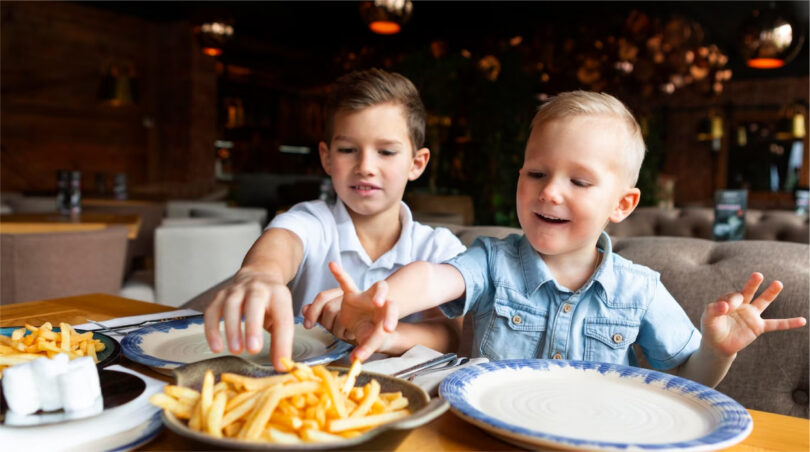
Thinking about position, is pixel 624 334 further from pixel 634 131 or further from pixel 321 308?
pixel 321 308

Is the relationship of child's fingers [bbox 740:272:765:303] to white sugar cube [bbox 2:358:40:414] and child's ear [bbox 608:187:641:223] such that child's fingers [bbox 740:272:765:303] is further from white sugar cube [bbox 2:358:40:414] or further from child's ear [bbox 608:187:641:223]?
white sugar cube [bbox 2:358:40:414]

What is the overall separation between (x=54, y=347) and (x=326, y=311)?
0.36m

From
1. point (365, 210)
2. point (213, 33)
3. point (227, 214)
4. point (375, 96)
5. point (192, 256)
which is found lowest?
point (192, 256)

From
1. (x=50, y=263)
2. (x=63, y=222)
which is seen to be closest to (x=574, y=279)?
(x=50, y=263)

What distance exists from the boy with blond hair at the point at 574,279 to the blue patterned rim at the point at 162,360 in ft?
0.38

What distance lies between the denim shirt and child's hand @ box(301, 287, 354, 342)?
0.91 feet

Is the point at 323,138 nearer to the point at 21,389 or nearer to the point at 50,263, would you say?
the point at 21,389

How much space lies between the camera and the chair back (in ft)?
9.48

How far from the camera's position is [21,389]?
0.60 meters

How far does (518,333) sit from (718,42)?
448 inches

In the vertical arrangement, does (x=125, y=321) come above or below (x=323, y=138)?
below

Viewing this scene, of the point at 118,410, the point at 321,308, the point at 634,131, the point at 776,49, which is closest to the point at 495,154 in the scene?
the point at 776,49

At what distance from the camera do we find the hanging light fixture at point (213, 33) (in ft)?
16.2

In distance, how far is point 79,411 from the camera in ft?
1.98
